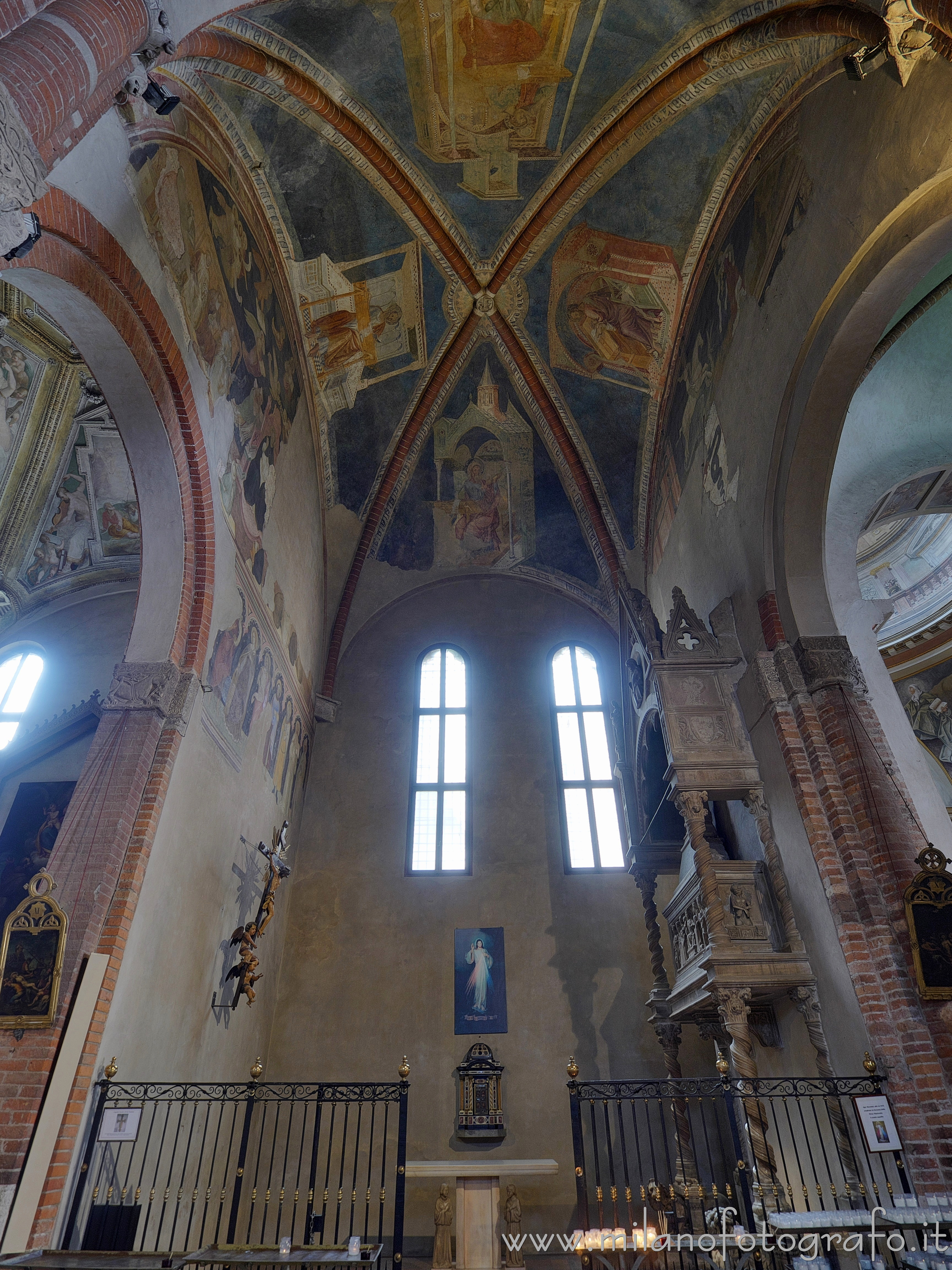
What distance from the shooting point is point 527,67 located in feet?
31.7

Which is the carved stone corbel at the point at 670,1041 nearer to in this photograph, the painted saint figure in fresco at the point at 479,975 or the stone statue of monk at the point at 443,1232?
the painted saint figure in fresco at the point at 479,975

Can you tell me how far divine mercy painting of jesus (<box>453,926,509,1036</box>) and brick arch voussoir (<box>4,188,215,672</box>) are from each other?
646 centimetres

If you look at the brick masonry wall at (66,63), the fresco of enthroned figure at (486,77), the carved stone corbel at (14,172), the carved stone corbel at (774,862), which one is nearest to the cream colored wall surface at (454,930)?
the carved stone corbel at (774,862)

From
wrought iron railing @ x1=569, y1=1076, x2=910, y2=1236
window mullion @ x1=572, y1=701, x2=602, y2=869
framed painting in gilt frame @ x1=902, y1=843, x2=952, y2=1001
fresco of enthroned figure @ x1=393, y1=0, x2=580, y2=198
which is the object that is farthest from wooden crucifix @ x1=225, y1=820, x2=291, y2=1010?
fresco of enthroned figure @ x1=393, y1=0, x2=580, y2=198

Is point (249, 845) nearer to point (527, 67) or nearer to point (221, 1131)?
point (221, 1131)

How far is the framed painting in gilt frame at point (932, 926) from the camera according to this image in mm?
5406

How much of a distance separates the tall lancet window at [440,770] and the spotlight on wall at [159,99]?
9985 mm

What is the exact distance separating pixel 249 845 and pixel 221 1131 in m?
3.14

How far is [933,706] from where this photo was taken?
13078 millimetres

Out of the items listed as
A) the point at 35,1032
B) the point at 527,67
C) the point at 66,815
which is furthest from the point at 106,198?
the point at 35,1032

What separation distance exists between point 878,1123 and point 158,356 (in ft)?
29.8

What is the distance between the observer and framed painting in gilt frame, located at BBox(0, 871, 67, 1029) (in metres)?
5.25

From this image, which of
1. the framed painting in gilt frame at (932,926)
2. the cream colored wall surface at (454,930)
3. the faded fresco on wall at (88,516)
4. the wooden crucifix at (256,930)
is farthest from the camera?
the faded fresco on wall at (88,516)

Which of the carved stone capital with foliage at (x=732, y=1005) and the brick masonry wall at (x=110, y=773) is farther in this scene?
the carved stone capital with foliage at (x=732, y=1005)
